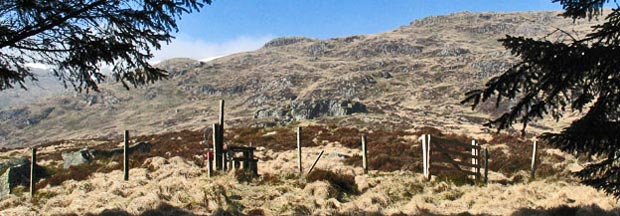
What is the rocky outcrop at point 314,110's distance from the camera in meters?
104

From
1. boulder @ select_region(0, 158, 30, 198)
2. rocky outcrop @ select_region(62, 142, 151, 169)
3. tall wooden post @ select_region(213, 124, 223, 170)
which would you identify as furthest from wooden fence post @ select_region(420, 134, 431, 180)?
rocky outcrop @ select_region(62, 142, 151, 169)

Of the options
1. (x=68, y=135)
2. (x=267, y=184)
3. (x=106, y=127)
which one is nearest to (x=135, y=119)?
(x=106, y=127)

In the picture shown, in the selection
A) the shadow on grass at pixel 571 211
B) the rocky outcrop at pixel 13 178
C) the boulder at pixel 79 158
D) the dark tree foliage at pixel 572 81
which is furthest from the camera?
the boulder at pixel 79 158

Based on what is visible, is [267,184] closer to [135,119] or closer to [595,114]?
[595,114]

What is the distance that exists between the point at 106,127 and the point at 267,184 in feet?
560

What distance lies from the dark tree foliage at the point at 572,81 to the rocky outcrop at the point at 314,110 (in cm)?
9509

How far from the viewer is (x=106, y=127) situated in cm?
17038

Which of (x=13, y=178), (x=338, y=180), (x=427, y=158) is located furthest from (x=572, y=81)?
(x=13, y=178)

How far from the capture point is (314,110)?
10912cm

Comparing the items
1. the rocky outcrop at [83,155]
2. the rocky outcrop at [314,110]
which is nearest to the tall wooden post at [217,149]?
the rocky outcrop at [83,155]

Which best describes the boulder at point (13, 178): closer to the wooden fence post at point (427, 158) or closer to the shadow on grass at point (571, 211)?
the wooden fence post at point (427, 158)

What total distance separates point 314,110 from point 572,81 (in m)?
103

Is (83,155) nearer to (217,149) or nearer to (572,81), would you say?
(217,149)

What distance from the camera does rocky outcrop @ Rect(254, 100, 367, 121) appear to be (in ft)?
343
